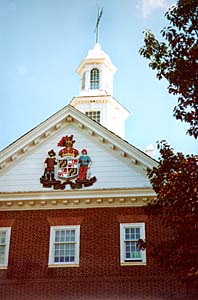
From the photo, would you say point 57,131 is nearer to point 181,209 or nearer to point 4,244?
point 4,244

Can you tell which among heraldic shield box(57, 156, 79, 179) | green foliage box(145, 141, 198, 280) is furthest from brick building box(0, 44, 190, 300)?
green foliage box(145, 141, 198, 280)

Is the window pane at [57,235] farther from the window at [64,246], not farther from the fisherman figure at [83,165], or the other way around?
the fisherman figure at [83,165]

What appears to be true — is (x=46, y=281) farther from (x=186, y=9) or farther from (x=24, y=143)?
(x=186, y=9)

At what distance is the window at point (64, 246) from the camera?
67.1 feet

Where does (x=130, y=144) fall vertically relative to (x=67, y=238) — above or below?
above

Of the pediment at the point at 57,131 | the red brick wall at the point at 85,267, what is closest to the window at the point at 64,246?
the red brick wall at the point at 85,267

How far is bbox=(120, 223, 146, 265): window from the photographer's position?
20094mm

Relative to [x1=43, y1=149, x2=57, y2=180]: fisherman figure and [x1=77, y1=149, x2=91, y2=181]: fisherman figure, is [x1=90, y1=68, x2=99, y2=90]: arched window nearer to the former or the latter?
[x1=43, y1=149, x2=57, y2=180]: fisherman figure

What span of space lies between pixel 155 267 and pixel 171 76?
942cm

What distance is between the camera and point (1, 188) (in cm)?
2184

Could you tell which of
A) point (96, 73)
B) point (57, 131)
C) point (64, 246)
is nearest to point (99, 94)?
point (96, 73)

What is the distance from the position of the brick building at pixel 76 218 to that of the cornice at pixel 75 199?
41 mm

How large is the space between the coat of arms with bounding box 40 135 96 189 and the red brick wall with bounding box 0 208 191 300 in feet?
3.87

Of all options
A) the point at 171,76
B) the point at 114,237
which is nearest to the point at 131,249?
the point at 114,237
